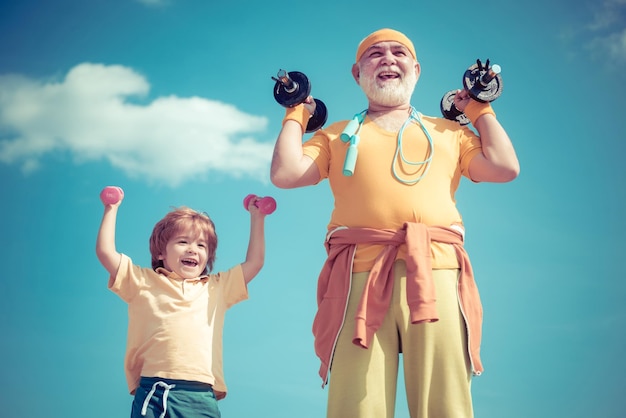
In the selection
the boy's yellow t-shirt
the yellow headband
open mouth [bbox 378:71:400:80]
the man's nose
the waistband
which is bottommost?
the waistband

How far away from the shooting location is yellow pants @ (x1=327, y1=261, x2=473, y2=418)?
3.62 metres

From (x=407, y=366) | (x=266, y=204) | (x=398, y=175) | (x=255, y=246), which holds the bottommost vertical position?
(x=407, y=366)

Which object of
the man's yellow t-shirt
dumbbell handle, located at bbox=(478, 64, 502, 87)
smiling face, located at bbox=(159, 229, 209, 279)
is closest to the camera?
the man's yellow t-shirt

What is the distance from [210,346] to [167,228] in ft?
2.81

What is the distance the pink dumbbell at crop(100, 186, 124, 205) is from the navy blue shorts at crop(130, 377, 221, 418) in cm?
109

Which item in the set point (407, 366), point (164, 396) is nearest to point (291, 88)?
point (407, 366)

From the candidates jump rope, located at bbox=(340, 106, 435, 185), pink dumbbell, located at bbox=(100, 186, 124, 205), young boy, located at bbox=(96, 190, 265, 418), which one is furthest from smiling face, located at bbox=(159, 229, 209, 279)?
jump rope, located at bbox=(340, 106, 435, 185)

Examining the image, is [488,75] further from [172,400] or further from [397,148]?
[172,400]

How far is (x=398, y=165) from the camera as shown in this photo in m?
4.11

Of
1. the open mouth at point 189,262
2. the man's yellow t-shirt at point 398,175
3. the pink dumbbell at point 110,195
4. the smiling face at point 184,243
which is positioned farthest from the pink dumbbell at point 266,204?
the pink dumbbell at point 110,195

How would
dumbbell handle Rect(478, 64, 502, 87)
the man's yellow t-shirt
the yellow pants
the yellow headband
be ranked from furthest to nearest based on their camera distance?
the yellow headband → dumbbell handle Rect(478, 64, 502, 87) → the man's yellow t-shirt → the yellow pants

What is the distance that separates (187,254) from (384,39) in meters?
1.81

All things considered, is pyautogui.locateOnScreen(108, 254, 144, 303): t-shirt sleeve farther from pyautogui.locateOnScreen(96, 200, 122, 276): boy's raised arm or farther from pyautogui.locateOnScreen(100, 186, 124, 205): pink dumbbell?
pyautogui.locateOnScreen(100, 186, 124, 205): pink dumbbell

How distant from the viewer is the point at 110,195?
184 inches
